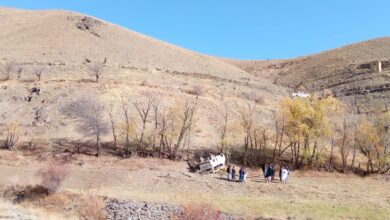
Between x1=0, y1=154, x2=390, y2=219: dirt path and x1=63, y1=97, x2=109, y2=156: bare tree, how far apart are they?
3715 mm

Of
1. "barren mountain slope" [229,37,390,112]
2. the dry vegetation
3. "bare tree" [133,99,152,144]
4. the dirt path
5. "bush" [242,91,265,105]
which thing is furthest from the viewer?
"barren mountain slope" [229,37,390,112]

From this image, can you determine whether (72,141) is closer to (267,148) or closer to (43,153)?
(43,153)

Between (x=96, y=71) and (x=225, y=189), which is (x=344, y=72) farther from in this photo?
(x=225, y=189)

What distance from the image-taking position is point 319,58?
10431 centimetres

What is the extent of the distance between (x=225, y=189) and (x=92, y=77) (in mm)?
32865

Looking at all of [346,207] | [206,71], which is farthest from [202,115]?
[206,71]

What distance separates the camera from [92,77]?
195 ft

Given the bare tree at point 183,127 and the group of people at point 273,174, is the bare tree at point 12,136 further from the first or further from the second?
the group of people at point 273,174

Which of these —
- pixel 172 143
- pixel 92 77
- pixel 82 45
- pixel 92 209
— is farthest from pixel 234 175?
pixel 82 45

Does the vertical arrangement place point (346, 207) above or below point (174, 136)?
below

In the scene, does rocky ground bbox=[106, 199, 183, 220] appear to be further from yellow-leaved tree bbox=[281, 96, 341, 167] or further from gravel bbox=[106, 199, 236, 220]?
yellow-leaved tree bbox=[281, 96, 341, 167]

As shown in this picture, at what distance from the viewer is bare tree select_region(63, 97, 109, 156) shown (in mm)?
39978

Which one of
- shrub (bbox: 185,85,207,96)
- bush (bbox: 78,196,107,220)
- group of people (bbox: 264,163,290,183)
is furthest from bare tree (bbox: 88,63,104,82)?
bush (bbox: 78,196,107,220)

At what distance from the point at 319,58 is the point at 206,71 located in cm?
3200
